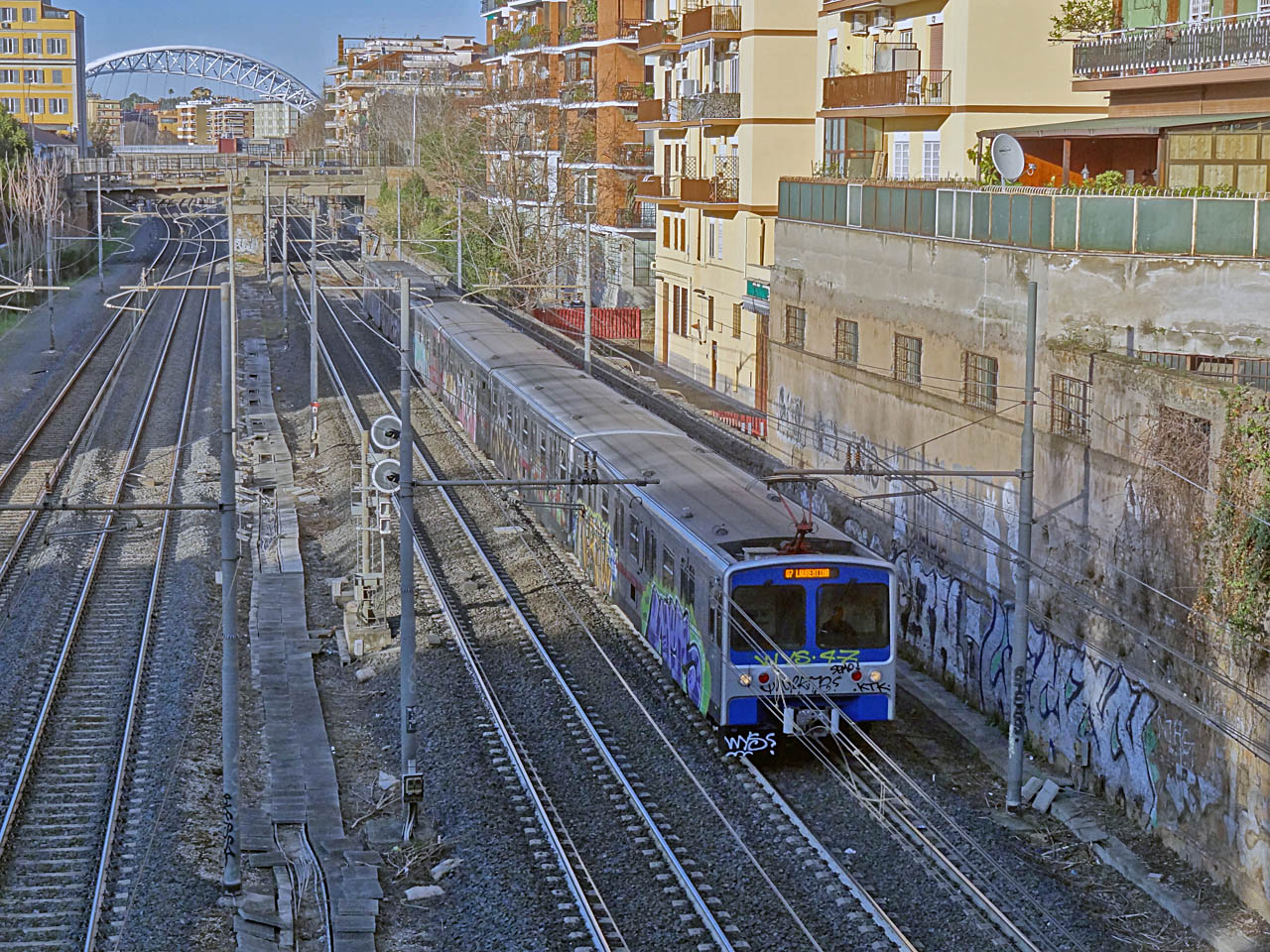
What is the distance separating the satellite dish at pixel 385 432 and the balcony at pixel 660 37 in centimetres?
→ 3129

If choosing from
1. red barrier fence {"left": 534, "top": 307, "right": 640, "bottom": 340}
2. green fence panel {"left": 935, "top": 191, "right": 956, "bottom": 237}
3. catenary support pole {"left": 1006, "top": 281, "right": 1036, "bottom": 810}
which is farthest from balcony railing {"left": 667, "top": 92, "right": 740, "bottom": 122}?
catenary support pole {"left": 1006, "top": 281, "right": 1036, "bottom": 810}

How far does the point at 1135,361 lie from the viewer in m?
18.1

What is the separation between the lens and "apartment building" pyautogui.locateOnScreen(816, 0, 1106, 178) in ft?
103

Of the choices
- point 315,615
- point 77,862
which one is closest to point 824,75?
point 315,615

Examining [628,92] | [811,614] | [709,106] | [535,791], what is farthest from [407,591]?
[628,92]

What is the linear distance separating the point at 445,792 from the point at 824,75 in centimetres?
2623

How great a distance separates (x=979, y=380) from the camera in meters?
22.8

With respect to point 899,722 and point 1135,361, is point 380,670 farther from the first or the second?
point 1135,361

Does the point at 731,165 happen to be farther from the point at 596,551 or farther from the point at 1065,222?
the point at 1065,222

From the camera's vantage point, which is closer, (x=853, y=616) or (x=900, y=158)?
(x=853, y=616)

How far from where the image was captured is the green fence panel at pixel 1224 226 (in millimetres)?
18984

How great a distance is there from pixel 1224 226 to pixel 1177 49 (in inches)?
313

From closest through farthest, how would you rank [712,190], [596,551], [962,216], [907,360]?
[962,216], [596,551], [907,360], [712,190]

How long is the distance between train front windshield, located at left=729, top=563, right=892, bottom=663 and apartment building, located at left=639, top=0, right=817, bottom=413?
25638 millimetres
